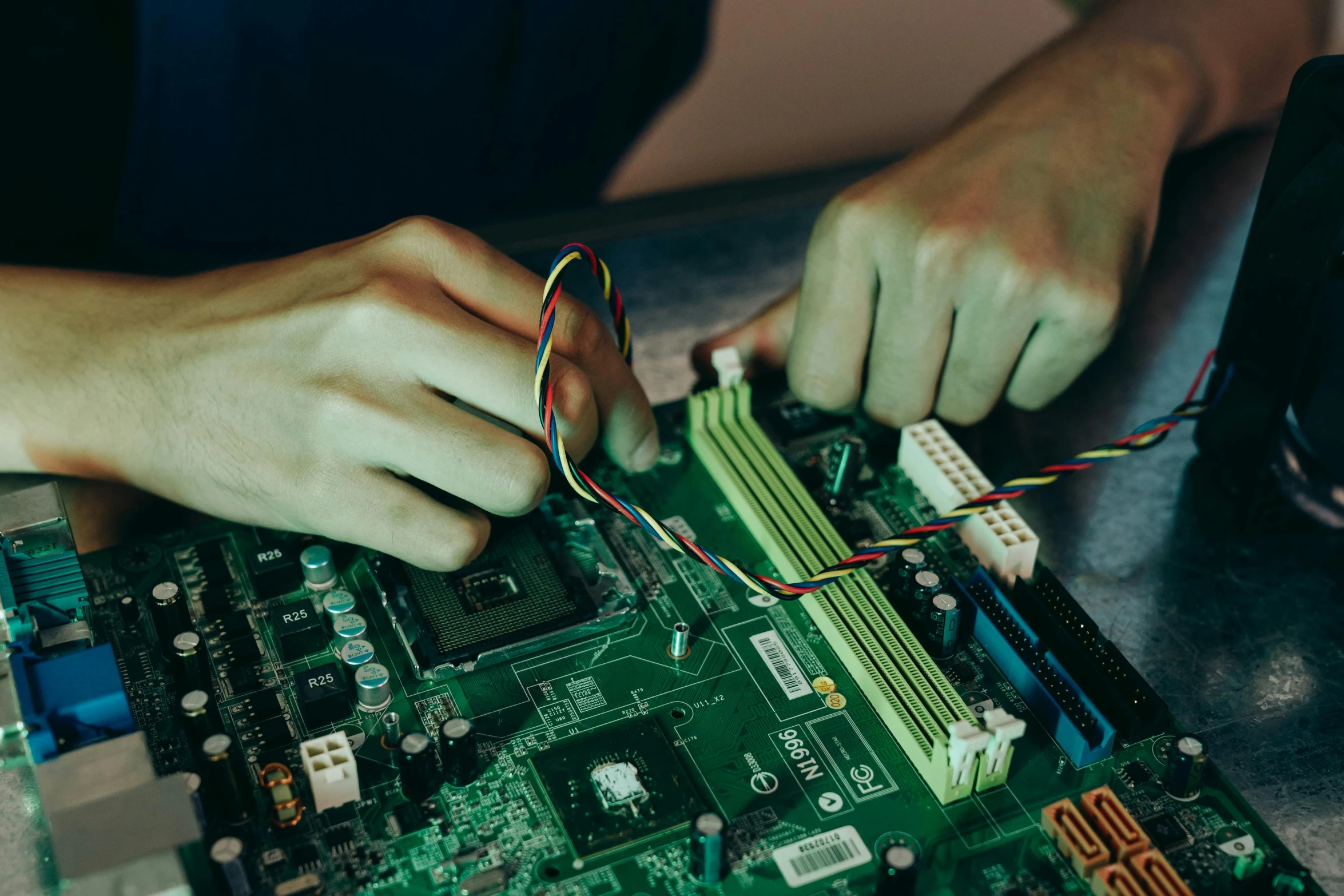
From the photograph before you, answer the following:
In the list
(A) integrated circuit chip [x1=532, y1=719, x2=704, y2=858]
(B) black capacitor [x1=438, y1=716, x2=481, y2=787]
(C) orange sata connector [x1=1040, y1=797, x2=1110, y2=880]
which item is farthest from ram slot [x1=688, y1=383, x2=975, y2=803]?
(B) black capacitor [x1=438, y1=716, x2=481, y2=787]

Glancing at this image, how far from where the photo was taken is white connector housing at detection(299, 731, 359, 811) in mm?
1851

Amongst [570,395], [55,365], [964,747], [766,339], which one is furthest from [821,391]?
[55,365]

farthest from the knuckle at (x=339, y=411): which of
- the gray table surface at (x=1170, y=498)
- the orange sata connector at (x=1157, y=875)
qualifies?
the orange sata connector at (x=1157, y=875)

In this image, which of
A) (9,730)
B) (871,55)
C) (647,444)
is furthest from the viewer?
(871,55)

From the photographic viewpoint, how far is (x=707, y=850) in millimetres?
1735

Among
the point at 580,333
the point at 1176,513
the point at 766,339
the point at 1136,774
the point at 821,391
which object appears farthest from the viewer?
the point at 766,339

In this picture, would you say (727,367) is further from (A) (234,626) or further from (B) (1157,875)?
(B) (1157,875)

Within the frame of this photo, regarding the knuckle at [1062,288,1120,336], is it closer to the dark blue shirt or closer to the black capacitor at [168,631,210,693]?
the dark blue shirt

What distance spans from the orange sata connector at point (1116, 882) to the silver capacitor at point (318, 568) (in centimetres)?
148

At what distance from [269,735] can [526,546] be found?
0.61 metres

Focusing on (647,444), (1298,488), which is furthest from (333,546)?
(1298,488)

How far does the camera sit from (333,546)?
2.37 meters

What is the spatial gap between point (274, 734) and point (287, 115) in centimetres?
211

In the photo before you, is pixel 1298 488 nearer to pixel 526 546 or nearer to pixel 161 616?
pixel 526 546
